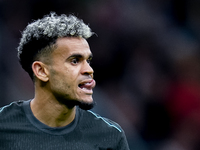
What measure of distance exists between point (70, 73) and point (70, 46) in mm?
207

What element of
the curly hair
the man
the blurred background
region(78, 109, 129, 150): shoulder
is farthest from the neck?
the blurred background

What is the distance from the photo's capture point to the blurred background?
14.2ft

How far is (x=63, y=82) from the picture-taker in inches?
88.3

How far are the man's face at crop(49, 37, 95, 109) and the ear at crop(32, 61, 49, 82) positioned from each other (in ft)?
0.13

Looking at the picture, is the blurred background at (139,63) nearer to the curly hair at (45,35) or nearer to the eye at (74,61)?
the curly hair at (45,35)

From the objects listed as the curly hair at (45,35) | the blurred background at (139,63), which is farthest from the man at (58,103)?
the blurred background at (139,63)

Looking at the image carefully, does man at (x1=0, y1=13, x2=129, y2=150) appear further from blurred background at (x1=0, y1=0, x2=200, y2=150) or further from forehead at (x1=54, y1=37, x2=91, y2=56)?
blurred background at (x1=0, y1=0, x2=200, y2=150)

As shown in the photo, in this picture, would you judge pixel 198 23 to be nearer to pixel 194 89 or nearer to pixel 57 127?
pixel 194 89

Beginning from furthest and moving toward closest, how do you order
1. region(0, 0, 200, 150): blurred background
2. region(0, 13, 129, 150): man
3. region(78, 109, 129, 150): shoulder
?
region(0, 0, 200, 150): blurred background < region(78, 109, 129, 150): shoulder < region(0, 13, 129, 150): man

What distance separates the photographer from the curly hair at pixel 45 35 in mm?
2301

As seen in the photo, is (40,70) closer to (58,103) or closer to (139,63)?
(58,103)

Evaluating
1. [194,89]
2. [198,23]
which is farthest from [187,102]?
[198,23]

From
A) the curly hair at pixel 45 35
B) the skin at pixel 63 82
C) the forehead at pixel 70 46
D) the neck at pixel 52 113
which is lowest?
the neck at pixel 52 113

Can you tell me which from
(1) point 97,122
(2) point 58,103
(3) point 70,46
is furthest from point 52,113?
(3) point 70,46
